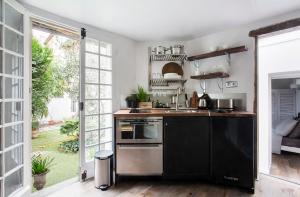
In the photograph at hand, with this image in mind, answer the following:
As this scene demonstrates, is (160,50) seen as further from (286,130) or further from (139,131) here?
(286,130)

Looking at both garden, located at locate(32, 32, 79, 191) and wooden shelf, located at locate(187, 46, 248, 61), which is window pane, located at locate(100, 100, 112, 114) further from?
wooden shelf, located at locate(187, 46, 248, 61)

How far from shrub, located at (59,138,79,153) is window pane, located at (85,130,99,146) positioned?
1.86 metres

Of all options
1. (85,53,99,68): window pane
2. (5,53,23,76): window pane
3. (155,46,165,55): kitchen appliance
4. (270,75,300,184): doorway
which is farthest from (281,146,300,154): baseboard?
(5,53,23,76): window pane

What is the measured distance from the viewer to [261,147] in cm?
303

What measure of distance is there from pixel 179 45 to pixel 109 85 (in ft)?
4.45

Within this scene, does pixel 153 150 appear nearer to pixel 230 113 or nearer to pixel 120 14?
pixel 230 113

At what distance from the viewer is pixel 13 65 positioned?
74.7 inches

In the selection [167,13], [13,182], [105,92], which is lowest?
[13,182]

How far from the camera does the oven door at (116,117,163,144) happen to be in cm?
250

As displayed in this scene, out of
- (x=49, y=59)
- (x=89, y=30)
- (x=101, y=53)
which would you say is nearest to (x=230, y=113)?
(x=101, y=53)

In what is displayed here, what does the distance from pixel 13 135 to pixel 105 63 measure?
1.52m

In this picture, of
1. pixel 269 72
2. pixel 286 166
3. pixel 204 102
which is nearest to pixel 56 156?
pixel 204 102

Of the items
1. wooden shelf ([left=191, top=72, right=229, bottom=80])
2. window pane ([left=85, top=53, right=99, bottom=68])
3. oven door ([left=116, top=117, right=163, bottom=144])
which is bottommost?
oven door ([left=116, top=117, right=163, bottom=144])

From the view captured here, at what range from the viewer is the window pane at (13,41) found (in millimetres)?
1820
